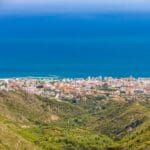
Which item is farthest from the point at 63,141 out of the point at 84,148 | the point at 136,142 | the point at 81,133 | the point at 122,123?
the point at 122,123

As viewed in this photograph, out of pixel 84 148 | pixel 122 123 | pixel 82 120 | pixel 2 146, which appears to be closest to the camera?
pixel 2 146

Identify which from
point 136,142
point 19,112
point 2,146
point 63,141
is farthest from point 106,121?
point 2,146

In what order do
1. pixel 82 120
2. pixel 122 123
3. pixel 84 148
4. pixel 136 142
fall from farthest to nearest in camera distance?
pixel 82 120
pixel 122 123
pixel 84 148
pixel 136 142

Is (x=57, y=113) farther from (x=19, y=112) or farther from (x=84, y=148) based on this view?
(x=84, y=148)

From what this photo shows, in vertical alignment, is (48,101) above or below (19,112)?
above

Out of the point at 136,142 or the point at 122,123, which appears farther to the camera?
the point at 122,123

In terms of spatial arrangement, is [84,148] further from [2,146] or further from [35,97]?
[35,97]

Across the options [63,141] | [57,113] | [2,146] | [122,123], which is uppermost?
[57,113]
